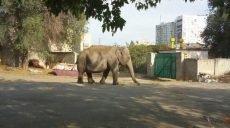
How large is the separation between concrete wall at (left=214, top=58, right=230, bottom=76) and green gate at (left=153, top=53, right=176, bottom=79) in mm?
3010

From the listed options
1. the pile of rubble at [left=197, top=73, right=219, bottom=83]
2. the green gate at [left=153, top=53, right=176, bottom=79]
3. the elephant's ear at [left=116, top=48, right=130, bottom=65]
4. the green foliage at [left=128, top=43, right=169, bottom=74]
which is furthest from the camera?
the green foliage at [left=128, top=43, right=169, bottom=74]

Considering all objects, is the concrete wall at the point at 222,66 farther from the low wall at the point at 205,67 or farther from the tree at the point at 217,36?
the tree at the point at 217,36

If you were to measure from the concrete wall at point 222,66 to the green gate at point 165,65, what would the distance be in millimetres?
3010

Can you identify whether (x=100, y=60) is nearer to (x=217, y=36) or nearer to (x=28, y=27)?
(x=28, y=27)

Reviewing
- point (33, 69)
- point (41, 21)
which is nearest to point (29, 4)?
point (41, 21)

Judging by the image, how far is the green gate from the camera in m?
37.3

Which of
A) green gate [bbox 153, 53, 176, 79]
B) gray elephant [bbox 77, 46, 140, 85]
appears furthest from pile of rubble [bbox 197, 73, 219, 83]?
gray elephant [bbox 77, 46, 140, 85]

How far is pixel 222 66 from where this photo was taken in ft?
118

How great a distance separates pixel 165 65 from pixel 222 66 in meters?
4.37

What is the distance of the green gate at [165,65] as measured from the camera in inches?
1470

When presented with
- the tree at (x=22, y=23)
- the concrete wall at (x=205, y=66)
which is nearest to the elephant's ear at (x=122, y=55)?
the concrete wall at (x=205, y=66)

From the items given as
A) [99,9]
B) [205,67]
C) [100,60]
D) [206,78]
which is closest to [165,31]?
[205,67]

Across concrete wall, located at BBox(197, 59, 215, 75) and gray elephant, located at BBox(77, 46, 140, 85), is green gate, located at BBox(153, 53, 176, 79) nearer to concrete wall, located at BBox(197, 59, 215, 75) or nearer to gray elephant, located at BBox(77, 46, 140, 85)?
concrete wall, located at BBox(197, 59, 215, 75)

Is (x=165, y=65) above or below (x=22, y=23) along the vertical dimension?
below
